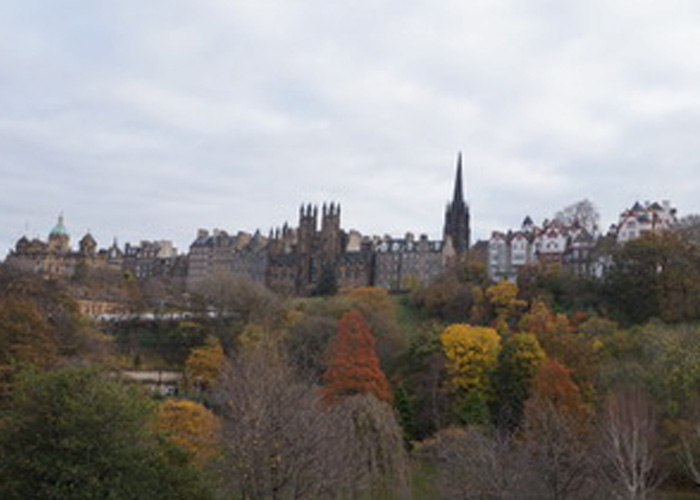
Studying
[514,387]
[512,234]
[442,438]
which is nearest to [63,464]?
[442,438]

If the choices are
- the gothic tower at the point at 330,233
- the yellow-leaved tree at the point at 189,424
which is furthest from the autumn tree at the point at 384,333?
the gothic tower at the point at 330,233

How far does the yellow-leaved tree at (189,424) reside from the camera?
26.3 metres

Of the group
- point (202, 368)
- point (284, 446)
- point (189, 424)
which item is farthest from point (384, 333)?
point (284, 446)

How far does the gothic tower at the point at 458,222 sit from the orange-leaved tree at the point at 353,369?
5838cm

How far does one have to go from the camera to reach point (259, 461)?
60.2 ft

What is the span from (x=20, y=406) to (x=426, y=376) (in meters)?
27.4

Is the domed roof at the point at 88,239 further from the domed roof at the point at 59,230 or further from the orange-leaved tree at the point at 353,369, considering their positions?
the orange-leaved tree at the point at 353,369

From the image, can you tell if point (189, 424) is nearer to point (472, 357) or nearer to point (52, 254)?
point (472, 357)

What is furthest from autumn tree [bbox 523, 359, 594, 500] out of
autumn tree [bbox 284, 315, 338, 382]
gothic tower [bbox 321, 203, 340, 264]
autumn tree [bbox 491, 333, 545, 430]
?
gothic tower [bbox 321, 203, 340, 264]

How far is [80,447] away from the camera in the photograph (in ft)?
55.3

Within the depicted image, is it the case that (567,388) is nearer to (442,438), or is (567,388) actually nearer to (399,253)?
(442,438)

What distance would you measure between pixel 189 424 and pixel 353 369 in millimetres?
10747

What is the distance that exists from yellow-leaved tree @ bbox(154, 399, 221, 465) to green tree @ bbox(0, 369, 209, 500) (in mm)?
7037

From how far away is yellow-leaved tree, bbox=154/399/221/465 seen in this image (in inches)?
1036
